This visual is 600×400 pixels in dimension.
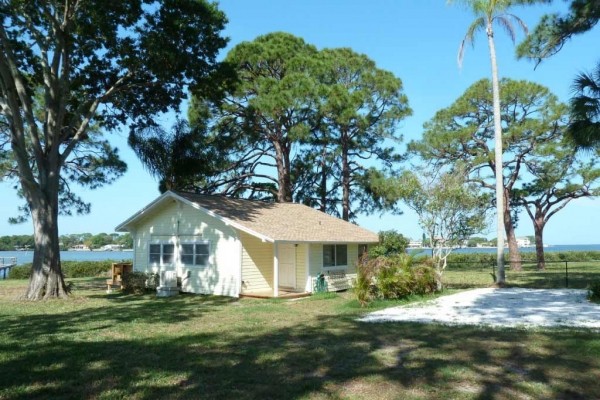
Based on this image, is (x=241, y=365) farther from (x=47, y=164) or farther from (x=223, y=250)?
(x=47, y=164)

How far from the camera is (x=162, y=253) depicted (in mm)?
19906

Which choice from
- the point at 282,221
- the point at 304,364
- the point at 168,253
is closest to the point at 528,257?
the point at 282,221

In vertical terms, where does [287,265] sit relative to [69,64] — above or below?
below

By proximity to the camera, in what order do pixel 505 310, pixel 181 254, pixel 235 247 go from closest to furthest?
pixel 505 310
pixel 235 247
pixel 181 254

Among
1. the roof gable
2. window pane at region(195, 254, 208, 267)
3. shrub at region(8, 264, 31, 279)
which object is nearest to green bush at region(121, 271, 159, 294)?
window pane at region(195, 254, 208, 267)

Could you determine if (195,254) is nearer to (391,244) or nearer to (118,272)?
(118,272)

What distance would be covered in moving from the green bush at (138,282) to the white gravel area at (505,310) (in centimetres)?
1017

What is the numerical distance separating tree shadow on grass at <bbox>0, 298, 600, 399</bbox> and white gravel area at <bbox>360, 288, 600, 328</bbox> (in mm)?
1330

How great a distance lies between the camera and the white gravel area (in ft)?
35.6

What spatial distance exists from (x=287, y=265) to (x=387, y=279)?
18.3 feet

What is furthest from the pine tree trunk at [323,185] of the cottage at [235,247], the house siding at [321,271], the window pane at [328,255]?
the window pane at [328,255]

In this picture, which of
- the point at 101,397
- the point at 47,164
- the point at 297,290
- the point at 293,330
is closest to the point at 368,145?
the point at 297,290

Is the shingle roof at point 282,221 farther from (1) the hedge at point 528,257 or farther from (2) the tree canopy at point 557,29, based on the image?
(1) the hedge at point 528,257

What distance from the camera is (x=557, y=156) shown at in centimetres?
3019
